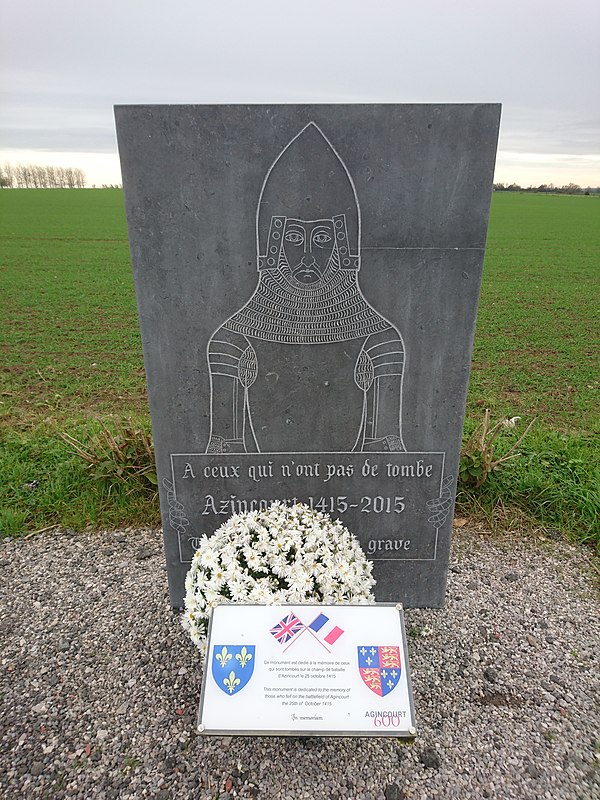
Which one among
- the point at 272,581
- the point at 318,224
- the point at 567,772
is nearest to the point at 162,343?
the point at 318,224

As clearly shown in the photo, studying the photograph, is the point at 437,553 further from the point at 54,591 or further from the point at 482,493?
the point at 54,591

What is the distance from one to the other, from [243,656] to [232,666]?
0.06 meters

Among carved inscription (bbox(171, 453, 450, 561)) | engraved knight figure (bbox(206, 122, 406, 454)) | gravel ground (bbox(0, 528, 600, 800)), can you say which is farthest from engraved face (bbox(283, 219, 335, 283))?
gravel ground (bbox(0, 528, 600, 800))

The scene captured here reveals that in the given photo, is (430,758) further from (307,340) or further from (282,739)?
(307,340)

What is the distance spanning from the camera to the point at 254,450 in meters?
3.16

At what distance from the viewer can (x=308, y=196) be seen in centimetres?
265

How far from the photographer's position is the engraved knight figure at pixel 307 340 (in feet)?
8.70

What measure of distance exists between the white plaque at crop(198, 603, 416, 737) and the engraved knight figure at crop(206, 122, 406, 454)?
3.19 ft

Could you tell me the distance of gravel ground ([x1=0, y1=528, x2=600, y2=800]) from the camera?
8.08 feet

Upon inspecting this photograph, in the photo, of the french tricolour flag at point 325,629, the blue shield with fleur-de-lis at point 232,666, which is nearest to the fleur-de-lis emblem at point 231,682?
the blue shield with fleur-de-lis at point 232,666

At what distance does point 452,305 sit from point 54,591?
293cm

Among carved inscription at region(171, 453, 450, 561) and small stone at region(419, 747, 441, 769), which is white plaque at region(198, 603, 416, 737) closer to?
small stone at region(419, 747, 441, 769)

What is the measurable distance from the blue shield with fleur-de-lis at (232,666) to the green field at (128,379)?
208 cm

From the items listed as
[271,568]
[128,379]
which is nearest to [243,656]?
[271,568]
